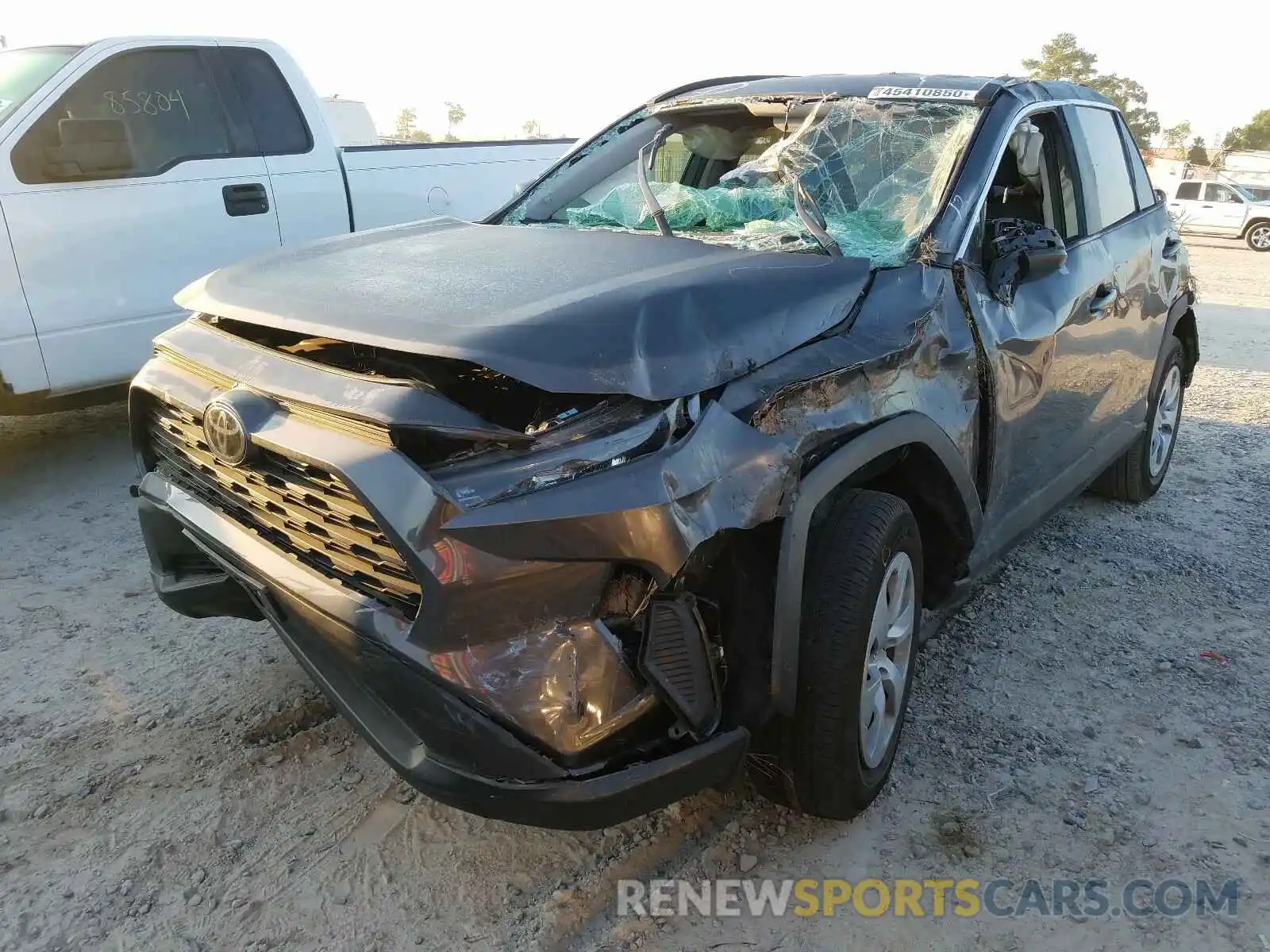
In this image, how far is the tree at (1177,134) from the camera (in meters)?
58.3

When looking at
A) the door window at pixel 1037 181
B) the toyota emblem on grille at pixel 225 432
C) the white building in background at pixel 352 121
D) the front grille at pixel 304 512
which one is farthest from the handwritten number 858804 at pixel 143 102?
the white building in background at pixel 352 121

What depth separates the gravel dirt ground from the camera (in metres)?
2.26

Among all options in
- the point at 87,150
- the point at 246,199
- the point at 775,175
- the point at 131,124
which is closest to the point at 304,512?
the point at 775,175

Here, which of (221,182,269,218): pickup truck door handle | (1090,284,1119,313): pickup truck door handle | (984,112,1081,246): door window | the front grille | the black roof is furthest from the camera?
(221,182,269,218): pickup truck door handle

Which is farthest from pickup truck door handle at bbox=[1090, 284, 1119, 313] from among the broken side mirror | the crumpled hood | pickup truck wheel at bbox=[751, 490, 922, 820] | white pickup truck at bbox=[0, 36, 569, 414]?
white pickup truck at bbox=[0, 36, 569, 414]

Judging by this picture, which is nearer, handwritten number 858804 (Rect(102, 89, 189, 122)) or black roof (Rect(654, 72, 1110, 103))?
black roof (Rect(654, 72, 1110, 103))

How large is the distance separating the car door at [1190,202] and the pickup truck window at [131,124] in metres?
22.9

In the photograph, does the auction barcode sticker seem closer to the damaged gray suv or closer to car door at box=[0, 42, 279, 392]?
the damaged gray suv

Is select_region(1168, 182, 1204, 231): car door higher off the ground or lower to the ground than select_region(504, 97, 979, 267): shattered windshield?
lower

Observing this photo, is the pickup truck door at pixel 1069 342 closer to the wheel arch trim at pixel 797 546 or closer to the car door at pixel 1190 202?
the wheel arch trim at pixel 797 546

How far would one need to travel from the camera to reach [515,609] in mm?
1876

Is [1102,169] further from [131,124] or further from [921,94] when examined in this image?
[131,124]

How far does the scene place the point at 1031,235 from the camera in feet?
9.80

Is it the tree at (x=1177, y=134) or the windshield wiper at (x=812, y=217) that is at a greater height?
the windshield wiper at (x=812, y=217)
